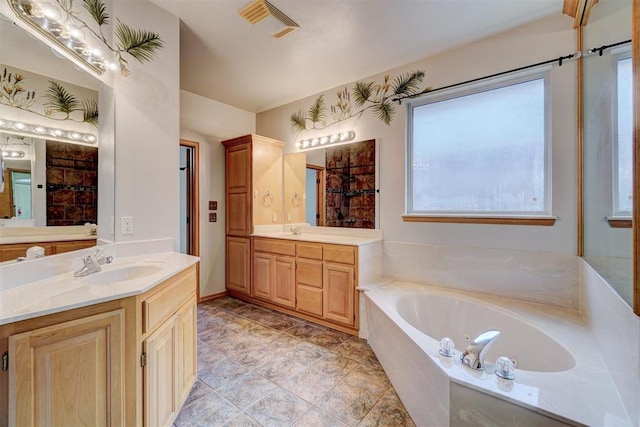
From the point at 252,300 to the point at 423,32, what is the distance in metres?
3.43

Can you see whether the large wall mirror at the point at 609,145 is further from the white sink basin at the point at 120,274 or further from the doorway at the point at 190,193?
the doorway at the point at 190,193

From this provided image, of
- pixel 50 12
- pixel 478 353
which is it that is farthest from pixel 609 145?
pixel 50 12

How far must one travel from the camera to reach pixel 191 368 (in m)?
1.77

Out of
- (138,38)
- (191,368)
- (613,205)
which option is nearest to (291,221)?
(191,368)

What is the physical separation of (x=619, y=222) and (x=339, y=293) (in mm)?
2015

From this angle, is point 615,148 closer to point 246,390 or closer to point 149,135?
point 246,390

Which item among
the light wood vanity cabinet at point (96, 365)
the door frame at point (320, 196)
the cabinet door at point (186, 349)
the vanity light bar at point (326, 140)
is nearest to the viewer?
the light wood vanity cabinet at point (96, 365)

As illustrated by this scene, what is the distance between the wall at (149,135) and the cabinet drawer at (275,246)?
1279 mm

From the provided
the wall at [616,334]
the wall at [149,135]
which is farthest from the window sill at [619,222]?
the wall at [149,135]

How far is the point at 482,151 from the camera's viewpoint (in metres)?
2.37

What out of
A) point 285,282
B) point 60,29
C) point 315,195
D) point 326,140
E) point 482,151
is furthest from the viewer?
point 315,195

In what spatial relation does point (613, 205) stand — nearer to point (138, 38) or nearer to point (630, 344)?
point (630, 344)

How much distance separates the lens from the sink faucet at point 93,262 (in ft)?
4.58

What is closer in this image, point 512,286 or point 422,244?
point 512,286
